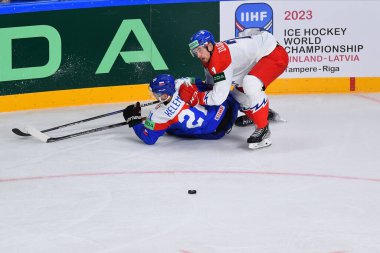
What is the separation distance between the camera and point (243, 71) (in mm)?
7781

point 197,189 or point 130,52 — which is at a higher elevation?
point 130,52

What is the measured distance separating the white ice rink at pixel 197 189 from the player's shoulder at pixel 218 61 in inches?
25.3

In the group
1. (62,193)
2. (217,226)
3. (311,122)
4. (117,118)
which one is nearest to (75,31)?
(117,118)

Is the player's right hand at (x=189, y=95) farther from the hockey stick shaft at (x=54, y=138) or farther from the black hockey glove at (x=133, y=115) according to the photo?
the hockey stick shaft at (x=54, y=138)

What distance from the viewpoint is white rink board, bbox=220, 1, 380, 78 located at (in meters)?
9.29

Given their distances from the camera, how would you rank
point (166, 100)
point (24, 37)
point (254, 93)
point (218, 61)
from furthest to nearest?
1. point (24, 37)
2. point (254, 93)
3. point (166, 100)
4. point (218, 61)

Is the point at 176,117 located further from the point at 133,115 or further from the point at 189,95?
the point at 133,115

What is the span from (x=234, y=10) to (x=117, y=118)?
5.48 feet

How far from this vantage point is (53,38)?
29.3ft

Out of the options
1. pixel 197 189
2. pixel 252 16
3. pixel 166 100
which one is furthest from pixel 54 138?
pixel 252 16

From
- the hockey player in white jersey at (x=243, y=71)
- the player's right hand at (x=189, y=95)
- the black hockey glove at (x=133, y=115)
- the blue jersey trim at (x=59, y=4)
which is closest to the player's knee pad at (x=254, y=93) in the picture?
the hockey player in white jersey at (x=243, y=71)

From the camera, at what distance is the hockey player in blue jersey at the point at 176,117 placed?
7301mm

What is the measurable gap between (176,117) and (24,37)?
7.16 feet

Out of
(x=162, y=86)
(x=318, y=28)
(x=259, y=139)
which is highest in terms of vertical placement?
(x=318, y=28)
